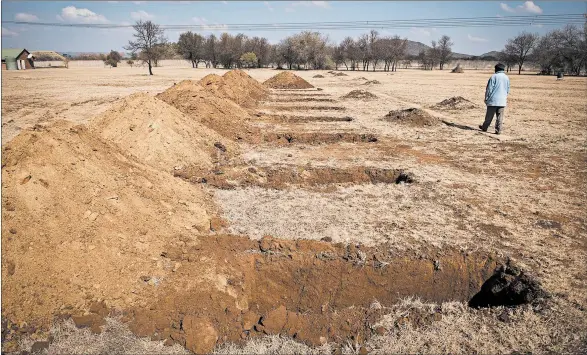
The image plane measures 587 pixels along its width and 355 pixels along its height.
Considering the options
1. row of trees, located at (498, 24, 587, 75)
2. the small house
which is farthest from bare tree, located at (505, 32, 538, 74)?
Answer: the small house

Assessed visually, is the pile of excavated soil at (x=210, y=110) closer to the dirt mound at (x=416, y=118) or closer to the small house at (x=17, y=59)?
the dirt mound at (x=416, y=118)

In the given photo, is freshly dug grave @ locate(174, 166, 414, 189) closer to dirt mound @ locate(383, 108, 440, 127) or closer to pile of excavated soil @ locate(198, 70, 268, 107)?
dirt mound @ locate(383, 108, 440, 127)

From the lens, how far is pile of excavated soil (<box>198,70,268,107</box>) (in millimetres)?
15086

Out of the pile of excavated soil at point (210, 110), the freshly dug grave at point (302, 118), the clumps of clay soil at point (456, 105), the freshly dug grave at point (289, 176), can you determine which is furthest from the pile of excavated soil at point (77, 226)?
the clumps of clay soil at point (456, 105)

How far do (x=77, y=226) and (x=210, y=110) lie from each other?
287 inches

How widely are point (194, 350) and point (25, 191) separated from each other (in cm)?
274

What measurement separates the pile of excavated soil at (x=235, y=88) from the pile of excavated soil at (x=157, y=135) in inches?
220

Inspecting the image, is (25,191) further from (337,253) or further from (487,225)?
(487,225)

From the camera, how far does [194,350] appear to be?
3037mm

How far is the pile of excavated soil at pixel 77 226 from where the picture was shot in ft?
10.7

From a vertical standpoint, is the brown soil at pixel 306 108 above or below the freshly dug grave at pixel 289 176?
above

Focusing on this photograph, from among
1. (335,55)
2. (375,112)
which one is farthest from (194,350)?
(335,55)

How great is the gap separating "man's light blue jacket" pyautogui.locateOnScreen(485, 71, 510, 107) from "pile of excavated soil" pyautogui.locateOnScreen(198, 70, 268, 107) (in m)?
9.75

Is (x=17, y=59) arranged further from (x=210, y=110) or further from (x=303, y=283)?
(x=303, y=283)
